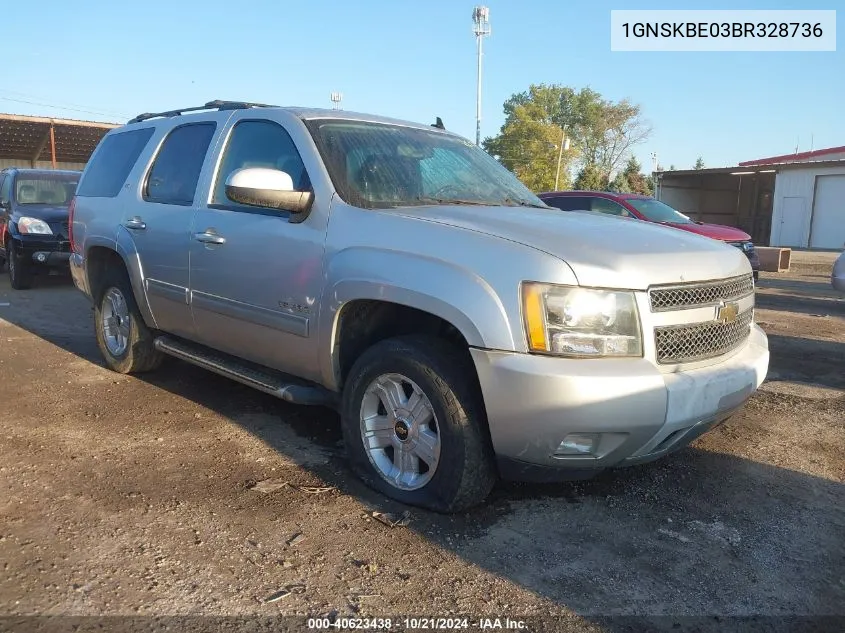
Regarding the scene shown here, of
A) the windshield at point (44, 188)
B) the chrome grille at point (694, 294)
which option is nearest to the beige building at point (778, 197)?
the windshield at point (44, 188)

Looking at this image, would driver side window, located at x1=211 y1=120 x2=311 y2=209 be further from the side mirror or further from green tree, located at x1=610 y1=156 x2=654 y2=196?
green tree, located at x1=610 y1=156 x2=654 y2=196

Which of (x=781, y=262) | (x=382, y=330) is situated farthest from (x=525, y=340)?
(x=781, y=262)

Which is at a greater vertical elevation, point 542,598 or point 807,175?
point 807,175

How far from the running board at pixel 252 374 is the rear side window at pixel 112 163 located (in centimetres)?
131

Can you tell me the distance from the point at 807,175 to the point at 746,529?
89.4 feet

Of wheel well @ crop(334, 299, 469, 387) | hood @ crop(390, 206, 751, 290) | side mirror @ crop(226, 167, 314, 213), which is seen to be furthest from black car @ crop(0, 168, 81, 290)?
hood @ crop(390, 206, 751, 290)

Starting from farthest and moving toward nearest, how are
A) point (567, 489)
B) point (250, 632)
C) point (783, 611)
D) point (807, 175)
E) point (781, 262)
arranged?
1. point (807, 175)
2. point (781, 262)
3. point (567, 489)
4. point (783, 611)
5. point (250, 632)

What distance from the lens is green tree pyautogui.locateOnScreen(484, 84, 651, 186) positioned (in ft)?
206

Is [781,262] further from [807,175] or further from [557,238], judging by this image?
[557,238]

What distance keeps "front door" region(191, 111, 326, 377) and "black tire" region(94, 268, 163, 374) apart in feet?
3.13

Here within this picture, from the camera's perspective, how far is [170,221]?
14.4 feet

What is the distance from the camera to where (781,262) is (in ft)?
51.6

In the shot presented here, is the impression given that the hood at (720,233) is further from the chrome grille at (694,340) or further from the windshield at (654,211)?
the chrome grille at (694,340)

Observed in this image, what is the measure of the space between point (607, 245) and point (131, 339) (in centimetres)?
364
